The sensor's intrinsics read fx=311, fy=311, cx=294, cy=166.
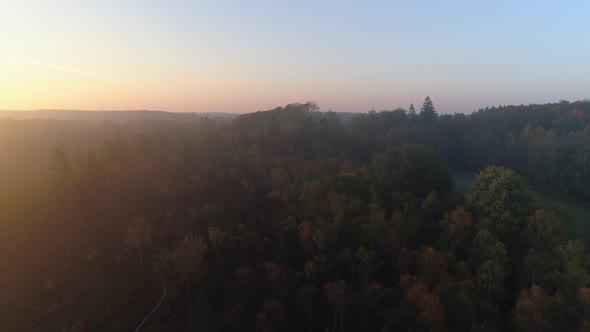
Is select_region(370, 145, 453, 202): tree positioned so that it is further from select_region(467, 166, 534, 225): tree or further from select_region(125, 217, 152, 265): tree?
select_region(125, 217, 152, 265): tree

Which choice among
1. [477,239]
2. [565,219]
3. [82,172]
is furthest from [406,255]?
[82,172]

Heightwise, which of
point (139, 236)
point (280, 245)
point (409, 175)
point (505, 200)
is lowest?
point (139, 236)

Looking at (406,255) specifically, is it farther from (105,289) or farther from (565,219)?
(105,289)

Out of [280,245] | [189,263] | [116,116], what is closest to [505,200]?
[280,245]

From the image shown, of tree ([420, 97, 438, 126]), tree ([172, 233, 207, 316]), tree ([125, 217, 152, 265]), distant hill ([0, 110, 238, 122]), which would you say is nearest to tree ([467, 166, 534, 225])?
tree ([172, 233, 207, 316])

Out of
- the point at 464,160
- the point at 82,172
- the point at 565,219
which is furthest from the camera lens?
the point at 464,160

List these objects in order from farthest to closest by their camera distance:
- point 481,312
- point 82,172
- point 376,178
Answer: point 82,172
point 376,178
point 481,312

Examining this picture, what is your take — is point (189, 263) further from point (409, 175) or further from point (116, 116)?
point (116, 116)

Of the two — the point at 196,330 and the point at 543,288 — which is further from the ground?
the point at 543,288

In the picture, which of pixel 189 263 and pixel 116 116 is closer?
pixel 189 263
